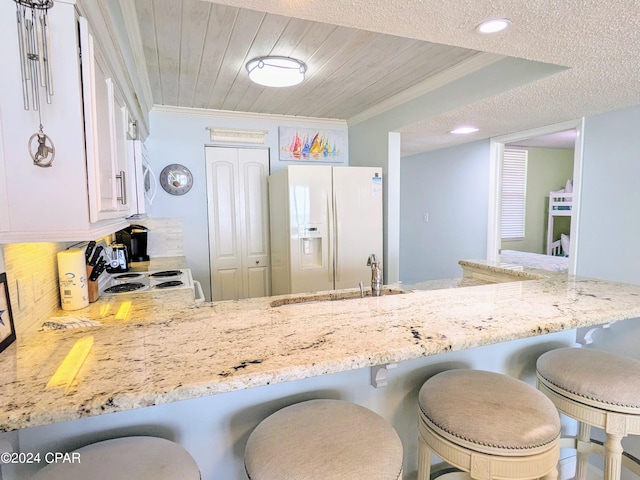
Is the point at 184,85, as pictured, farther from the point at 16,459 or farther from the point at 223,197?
the point at 16,459

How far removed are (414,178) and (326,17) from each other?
3.78 meters

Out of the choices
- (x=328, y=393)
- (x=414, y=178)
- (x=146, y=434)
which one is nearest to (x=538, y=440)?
(x=328, y=393)

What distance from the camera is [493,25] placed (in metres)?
1.27

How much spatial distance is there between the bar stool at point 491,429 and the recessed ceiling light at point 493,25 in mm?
1233

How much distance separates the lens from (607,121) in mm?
2422

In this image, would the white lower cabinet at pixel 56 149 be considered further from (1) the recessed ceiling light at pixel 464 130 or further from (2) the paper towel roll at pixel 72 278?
(1) the recessed ceiling light at pixel 464 130

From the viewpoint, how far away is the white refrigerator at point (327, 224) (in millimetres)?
3055

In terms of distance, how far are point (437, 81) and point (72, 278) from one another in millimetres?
2498

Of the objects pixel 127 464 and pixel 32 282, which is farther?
pixel 32 282

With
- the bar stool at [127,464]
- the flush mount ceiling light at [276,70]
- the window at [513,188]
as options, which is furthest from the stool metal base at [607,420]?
the window at [513,188]

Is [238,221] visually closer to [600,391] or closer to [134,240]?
[134,240]

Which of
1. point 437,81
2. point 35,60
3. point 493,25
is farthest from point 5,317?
point 437,81

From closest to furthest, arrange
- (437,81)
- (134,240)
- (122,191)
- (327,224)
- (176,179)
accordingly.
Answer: (122,191) → (437,81) → (327,224) → (134,240) → (176,179)

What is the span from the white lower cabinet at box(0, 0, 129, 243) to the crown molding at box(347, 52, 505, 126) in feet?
6.81
